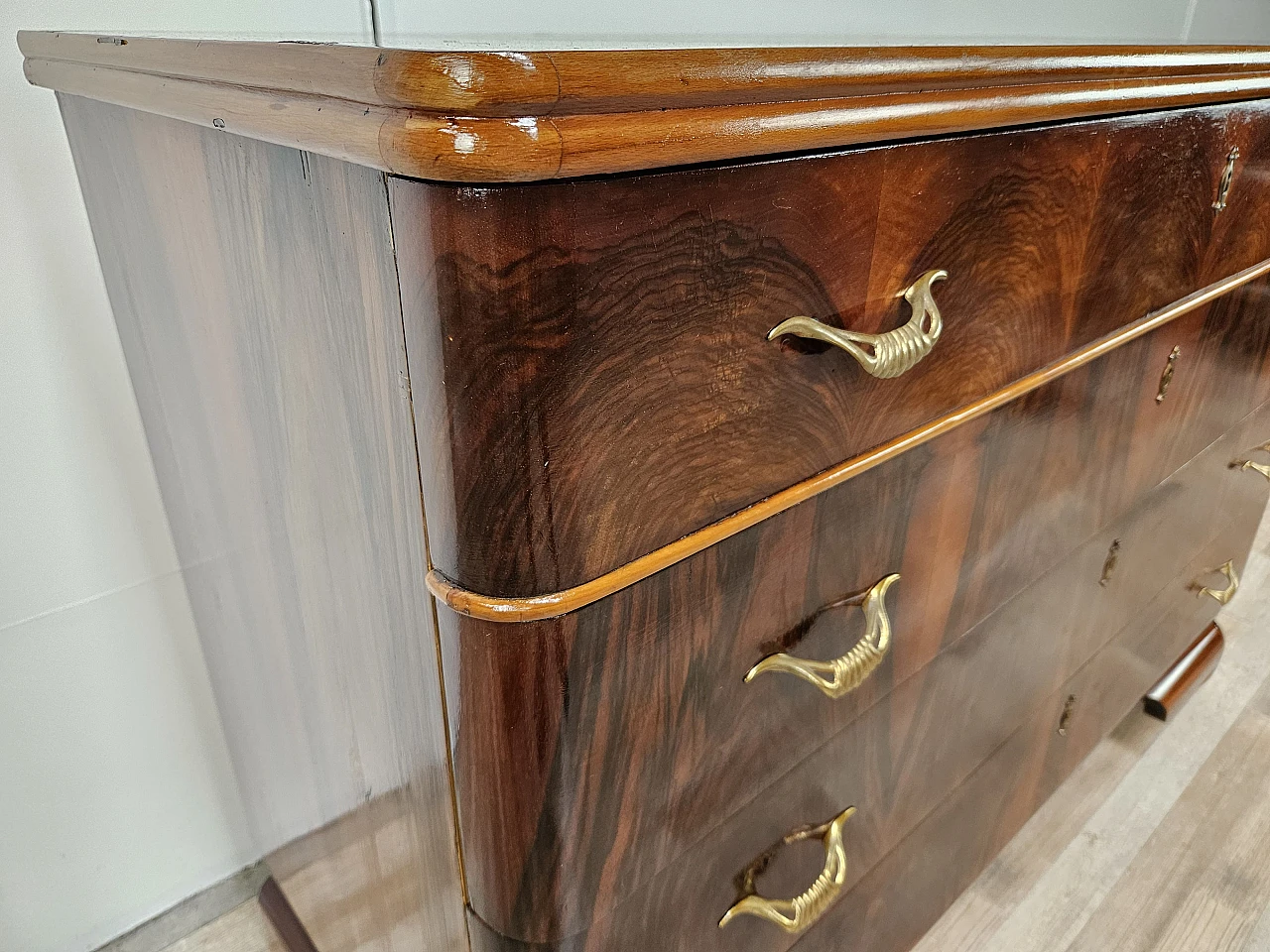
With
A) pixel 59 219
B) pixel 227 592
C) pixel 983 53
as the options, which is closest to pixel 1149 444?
pixel 983 53

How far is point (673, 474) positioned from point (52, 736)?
2.44ft

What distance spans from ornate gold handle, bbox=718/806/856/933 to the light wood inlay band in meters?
0.26

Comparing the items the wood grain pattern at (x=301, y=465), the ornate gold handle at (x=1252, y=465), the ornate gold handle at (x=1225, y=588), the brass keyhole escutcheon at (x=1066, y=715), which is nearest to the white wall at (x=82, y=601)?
the wood grain pattern at (x=301, y=465)

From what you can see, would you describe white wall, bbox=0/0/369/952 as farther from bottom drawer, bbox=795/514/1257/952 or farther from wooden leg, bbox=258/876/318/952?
bottom drawer, bbox=795/514/1257/952

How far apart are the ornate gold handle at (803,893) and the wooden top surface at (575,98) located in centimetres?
43

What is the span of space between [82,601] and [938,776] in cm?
75

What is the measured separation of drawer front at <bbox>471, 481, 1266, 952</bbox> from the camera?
1.82 ft

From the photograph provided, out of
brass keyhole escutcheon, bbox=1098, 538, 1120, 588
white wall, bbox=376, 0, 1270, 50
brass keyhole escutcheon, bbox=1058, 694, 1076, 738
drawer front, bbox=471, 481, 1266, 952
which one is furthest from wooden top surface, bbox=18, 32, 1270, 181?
brass keyhole escutcheon, bbox=1058, 694, 1076, 738

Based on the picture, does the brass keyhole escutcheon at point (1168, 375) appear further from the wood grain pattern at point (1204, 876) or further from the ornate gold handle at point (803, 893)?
the wood grain pattern at point (1204, 876)

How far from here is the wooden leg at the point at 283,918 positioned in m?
0.87

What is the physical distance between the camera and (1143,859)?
1110 millimetres

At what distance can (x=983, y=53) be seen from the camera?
43cm

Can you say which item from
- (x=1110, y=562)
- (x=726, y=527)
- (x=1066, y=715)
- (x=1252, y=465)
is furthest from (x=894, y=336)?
(x=1252, y=465)

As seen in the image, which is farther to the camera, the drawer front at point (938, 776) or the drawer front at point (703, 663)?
the drawer front at point (938, 776)
